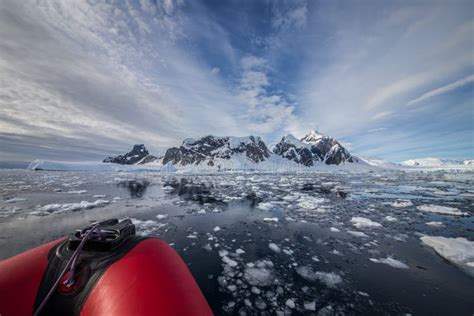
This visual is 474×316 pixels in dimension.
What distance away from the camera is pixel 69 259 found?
1.68m

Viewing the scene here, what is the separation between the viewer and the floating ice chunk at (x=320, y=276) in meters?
3.20

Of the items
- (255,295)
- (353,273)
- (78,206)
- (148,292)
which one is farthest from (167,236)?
(78,206)

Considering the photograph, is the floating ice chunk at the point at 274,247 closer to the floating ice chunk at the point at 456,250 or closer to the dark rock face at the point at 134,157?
the floating ice chunk at the point at 456,250

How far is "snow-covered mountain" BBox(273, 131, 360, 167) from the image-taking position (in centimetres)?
12606

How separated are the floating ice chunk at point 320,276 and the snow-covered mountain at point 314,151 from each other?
12472cm

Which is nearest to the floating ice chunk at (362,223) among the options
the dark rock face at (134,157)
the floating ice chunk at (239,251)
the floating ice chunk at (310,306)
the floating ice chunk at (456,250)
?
the floating ice chunk at (456,250)

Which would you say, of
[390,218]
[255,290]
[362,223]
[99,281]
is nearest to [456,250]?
[362,223]

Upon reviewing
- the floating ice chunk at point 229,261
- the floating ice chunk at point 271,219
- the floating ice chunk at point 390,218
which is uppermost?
the floating ice chunk at point 390,218

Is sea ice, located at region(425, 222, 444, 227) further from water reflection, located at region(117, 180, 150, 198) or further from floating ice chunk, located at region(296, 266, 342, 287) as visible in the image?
water reflection, located at region(117, 180, 150, 198)

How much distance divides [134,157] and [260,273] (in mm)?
185770

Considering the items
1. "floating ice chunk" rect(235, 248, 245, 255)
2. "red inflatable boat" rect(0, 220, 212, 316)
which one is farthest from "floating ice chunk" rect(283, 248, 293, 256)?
"red inflatable boat" rect(0, 220, 212, 316)

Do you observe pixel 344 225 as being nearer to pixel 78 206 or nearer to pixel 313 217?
pixel 313 217

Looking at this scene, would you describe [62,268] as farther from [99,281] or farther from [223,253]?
[223,253]

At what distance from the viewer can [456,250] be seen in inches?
161
